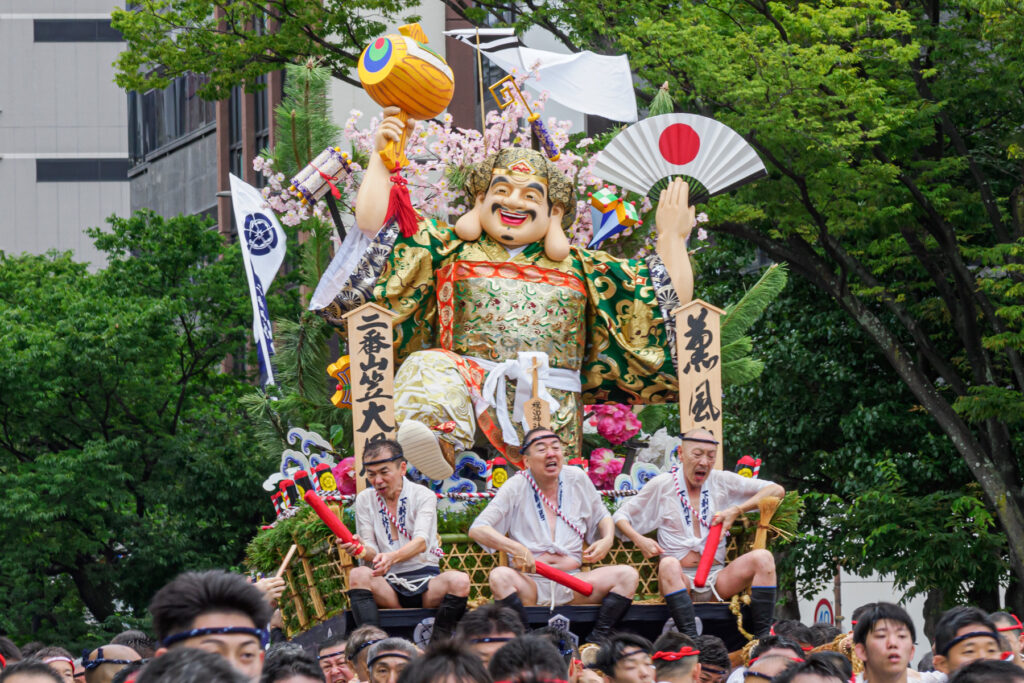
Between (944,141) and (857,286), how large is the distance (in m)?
1.47

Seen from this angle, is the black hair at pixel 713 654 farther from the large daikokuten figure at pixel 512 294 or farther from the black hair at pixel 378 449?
the large daikokuten figure at pixel 512 294

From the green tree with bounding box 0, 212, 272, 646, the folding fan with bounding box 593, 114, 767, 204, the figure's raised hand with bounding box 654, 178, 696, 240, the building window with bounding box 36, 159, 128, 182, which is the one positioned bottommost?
the green tree with bounding box 0, 212, 272, 646

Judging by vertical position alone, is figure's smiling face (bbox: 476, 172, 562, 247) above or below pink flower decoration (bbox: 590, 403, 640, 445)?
above

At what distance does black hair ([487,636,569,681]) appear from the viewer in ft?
13.5

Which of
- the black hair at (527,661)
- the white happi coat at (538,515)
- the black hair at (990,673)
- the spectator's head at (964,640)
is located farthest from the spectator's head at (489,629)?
the white happi coat at (538,515)

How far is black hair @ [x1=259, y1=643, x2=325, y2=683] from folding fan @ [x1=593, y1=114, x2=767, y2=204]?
18.7 ft

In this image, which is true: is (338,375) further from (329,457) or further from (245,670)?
(245,670)

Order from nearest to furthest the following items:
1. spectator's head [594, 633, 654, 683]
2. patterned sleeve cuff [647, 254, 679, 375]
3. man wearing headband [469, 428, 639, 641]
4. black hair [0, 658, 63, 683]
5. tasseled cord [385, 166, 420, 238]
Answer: black hair [0, 658, 63, 683], spectator's head [594, 633, 654, 683], man wearing headband [469, 428, 639, 641], tasseled cord [385, 166, 420, 238], patterned sleeve cuff [647, 254, 679, 375]

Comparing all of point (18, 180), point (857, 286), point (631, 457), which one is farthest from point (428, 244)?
point (18, 180)

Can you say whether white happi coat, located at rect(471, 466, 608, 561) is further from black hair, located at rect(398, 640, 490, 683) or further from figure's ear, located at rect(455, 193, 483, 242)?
black hair, located at rect(398, 640, 490, 683)

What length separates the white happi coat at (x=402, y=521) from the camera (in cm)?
799

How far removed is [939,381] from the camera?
1555 centimetres

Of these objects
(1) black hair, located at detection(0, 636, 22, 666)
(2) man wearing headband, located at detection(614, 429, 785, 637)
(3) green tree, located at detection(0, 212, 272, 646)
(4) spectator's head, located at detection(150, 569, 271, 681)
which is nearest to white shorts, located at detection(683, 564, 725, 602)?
(2) man wearing headband, located at detection(614, 429, 785, 637)

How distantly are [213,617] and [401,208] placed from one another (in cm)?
635
